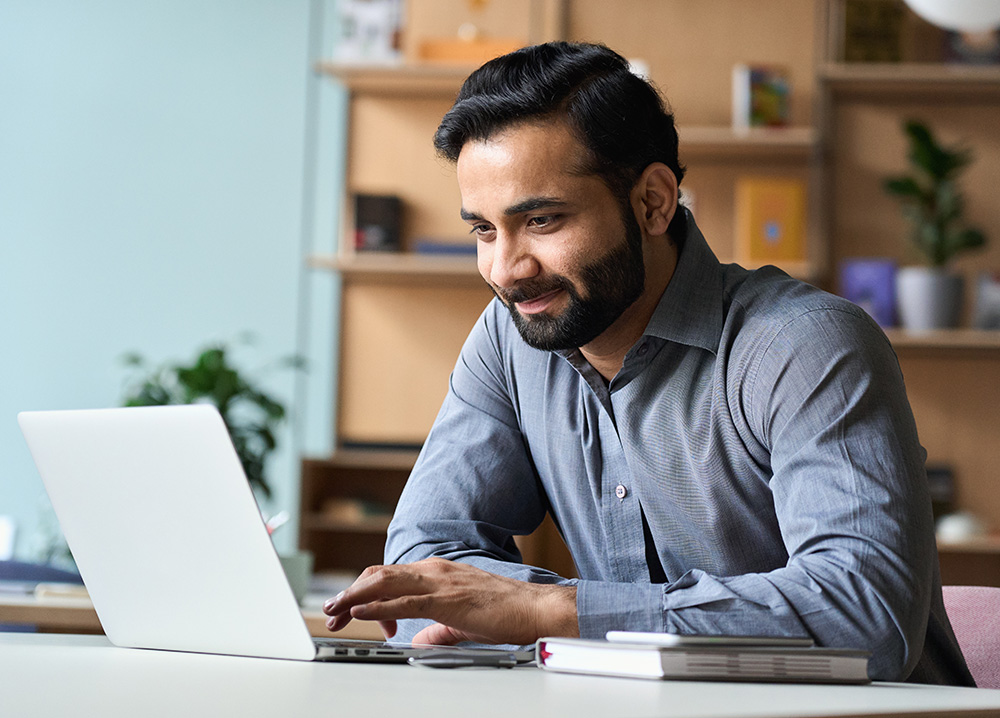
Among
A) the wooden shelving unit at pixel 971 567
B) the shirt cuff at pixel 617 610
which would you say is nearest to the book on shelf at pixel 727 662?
the shirt cuff at pixel 617 610

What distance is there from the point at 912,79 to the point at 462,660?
124 inches

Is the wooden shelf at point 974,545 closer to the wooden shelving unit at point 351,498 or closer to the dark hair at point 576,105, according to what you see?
the wooden shelving unit at point 351,498

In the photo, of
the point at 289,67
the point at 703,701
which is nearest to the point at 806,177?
the point at 289,67

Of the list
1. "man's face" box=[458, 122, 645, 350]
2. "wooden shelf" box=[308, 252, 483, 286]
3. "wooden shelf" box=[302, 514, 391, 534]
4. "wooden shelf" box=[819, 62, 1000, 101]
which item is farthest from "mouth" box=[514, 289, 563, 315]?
"wooden shelf" box=[819, 62, 1000, 101]

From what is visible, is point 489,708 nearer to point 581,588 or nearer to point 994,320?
point 581,588

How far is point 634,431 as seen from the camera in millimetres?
1314

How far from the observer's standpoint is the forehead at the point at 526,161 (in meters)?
1.25

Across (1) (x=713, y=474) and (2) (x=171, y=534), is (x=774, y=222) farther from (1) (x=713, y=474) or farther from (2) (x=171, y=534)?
(2) (x=171, y=534)

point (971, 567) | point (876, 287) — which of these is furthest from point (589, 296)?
point (971, 567)

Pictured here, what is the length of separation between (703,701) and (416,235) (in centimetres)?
318

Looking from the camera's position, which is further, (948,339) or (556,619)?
(948,339)

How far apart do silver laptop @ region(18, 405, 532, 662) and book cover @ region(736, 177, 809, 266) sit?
2.79 meters

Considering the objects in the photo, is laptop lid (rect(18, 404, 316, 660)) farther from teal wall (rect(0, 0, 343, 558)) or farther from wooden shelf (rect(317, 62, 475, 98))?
teal wall (rect(0, 0, 343, 558))

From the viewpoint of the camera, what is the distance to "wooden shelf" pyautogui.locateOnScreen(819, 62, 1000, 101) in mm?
3484
